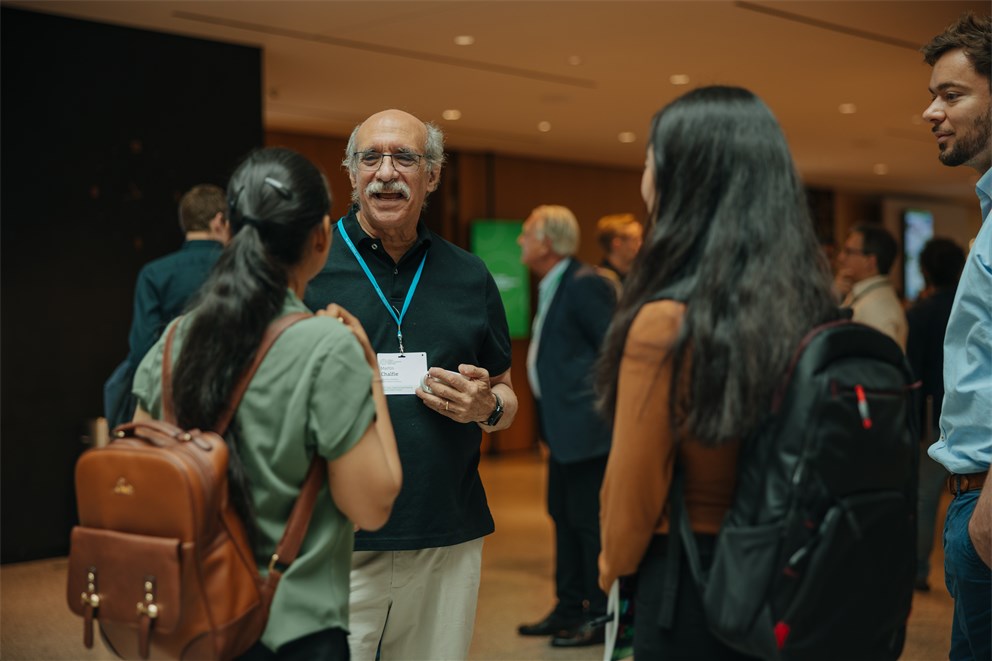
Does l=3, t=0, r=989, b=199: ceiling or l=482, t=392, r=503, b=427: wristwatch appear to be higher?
l=3, t=0, r=989, b=199: ceiling

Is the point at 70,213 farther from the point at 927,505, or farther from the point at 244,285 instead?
the point at 927,505

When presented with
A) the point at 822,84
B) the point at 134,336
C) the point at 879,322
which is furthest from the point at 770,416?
the point at 822,84

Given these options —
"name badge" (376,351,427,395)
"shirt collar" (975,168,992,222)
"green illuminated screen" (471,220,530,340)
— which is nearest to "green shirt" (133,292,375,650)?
"name badge" (376,351,427,395)

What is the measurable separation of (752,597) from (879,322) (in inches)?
163

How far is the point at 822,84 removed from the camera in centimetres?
812

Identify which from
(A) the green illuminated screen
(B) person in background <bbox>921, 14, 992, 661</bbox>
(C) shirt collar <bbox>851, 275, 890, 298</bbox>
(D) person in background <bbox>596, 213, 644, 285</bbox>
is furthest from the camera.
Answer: (A) the green illuminated screen

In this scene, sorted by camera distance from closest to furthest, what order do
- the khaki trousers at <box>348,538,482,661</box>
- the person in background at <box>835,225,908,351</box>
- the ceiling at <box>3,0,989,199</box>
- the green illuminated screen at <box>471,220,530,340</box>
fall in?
the khaki trousers at <box>348,538,482,661</box>
the person in background at <box>835,225,908,351</box>
the ceiling at <box>3,0,989,199</box>
the green illuminated screen at <box>471,220,530,340</box>

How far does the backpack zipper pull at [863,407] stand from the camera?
1440 millimetres

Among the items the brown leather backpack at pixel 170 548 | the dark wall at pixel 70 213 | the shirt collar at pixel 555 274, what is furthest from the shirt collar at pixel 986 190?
the dark wall at pixel 70 213

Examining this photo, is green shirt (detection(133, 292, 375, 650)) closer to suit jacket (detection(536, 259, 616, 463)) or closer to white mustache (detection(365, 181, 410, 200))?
white mustache (detection(365, 181, 410, 200))

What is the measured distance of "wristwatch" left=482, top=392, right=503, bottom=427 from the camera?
2.30 m

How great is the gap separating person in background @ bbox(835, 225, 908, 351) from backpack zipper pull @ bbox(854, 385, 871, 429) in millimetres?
3959

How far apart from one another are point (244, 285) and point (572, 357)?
10.4ft

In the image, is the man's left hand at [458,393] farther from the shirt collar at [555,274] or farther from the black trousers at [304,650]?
the shirt collar at [555,274]
